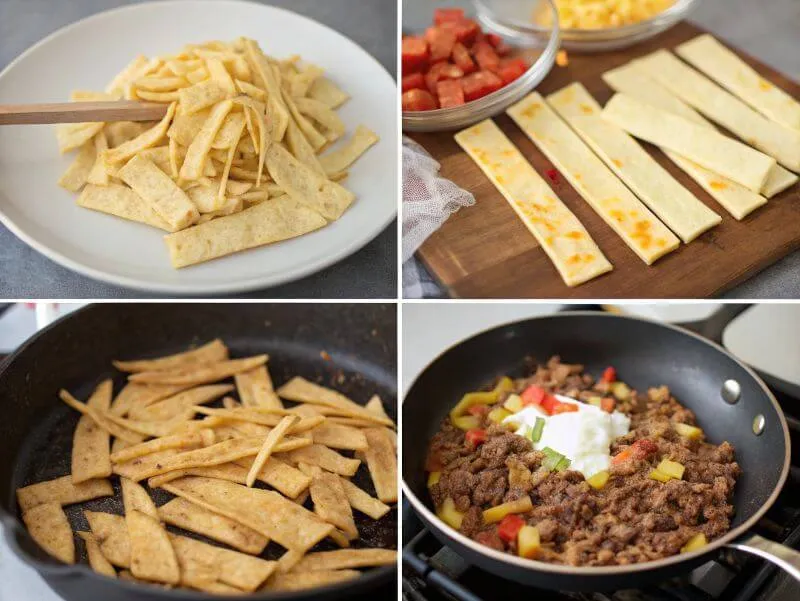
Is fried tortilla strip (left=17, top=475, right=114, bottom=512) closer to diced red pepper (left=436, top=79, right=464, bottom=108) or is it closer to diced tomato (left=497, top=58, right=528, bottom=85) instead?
diced red pepper (left=436, top=79, right=464, bottom=108)

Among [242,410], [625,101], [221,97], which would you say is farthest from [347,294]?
[625,101]

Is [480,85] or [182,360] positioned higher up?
[480,85]

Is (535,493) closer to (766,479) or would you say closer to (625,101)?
(766,479)

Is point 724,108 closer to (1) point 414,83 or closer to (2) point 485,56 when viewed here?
(2) point 485,56

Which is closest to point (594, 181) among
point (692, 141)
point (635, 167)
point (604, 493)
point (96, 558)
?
point (635, 167)

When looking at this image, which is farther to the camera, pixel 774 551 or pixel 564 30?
pixel 564 30

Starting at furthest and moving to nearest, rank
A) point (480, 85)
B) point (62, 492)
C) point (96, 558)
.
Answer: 1. point (480, 85)
2. point (62, 492)
3. point (96, 558)

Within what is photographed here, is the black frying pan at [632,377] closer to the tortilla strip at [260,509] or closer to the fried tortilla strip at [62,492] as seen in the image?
the tortilla strip at [260,509]

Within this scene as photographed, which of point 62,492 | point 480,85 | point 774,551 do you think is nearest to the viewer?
point 774,551
